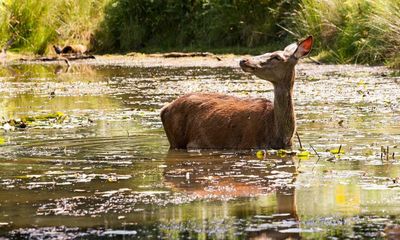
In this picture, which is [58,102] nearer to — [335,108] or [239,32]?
[335,108]

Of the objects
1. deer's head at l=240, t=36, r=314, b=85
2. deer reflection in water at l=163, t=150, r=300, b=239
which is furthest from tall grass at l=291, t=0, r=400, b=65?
deer reflection in water at l=163, t=150, r=300, b=239

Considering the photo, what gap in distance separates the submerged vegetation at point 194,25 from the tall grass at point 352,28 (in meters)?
0.02

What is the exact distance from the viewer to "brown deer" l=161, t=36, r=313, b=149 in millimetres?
10938

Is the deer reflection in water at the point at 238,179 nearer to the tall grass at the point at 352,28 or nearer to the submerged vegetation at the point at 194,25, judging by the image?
the tall grass at the point at 352,28

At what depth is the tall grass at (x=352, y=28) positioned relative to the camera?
21.1m

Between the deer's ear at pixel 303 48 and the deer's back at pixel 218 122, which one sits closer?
the deer's ear at pixel 303 48

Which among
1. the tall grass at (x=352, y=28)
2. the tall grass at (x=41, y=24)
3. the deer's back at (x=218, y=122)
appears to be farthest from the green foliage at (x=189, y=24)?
the deer's back at (x=218, y=122)

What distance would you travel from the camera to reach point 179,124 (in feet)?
38.1

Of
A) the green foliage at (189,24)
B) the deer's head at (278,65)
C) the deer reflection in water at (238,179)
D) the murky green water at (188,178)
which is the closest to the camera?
the murky green water at (188,178)

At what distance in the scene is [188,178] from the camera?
900cm

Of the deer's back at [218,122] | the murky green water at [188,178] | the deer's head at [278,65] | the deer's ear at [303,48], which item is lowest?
the murky green water at [188,178]

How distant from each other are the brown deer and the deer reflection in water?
0.46 m

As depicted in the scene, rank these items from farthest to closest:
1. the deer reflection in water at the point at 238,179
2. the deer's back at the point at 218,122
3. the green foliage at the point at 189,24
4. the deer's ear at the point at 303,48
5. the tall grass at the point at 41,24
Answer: the tall grass at the point at 41,24
the green foliage at the point at 189,24
the deer's back at the point at 218,122
the deer's ear at the point at 303,48
the deer reflection in water at the point at 238,179

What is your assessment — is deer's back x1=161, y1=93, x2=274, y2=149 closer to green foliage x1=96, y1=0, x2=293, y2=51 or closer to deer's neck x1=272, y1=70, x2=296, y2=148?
deer's neck x1=272, y1=70, x2=296, y2=148
